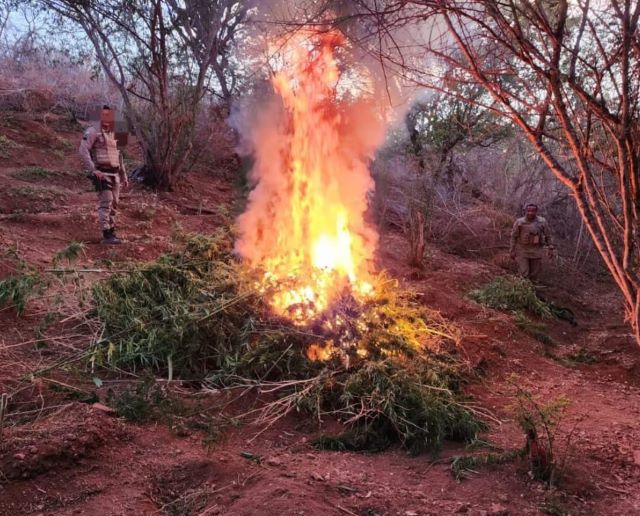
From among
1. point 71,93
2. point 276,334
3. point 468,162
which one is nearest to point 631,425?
point 276,334

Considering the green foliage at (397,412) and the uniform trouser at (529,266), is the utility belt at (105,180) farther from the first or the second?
the uniform trouser at (529,266)

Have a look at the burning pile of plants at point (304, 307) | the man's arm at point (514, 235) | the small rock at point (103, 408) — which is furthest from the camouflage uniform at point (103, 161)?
the man's arm at point (514, 235)

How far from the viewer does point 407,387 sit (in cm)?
369

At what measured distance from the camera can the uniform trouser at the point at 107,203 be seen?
7352 mm

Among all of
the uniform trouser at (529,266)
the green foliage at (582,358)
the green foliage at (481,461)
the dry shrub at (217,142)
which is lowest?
the green foliage at (481,461)

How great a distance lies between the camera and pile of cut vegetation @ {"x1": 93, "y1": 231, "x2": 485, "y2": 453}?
11.6ft

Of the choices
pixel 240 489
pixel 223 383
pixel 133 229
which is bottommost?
pixel 240 489

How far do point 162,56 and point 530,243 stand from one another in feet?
25.7

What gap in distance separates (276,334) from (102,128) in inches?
182

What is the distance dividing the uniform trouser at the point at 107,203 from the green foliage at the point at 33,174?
4247mm

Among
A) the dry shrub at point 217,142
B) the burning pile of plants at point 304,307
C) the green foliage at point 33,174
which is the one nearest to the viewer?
the burning pile of plants at point 304,307

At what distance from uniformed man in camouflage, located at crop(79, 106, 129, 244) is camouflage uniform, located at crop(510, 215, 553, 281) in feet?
22.2

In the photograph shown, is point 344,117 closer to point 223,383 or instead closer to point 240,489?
point 223,383

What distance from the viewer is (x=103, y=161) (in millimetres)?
7289
